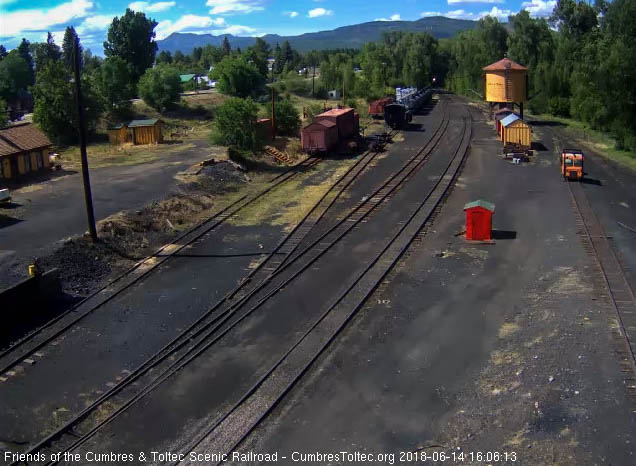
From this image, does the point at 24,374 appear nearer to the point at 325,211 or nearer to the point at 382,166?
the point at 325,211

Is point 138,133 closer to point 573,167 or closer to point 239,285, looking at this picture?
point 573,167

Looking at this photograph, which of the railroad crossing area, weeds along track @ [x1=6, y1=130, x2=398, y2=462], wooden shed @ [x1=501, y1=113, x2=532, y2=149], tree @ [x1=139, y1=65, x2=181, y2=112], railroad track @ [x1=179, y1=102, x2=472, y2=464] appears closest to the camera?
the railroad crossing area

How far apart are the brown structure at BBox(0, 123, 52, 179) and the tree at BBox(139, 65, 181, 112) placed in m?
23.7

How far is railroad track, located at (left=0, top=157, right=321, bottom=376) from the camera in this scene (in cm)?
1412

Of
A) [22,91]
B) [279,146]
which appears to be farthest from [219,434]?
[22,91]

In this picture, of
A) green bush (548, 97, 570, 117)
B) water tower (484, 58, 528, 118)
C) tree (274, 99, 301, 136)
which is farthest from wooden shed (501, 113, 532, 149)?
green bush (548, 97, 570, 117)

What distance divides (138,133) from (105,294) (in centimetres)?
3087

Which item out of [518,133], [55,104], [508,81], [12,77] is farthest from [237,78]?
[12,77]

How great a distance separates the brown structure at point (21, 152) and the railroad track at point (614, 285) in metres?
27.2

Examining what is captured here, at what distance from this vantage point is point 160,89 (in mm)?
58531

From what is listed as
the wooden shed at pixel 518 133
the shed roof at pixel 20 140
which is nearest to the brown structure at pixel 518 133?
the wooden shed at pixel 518 133

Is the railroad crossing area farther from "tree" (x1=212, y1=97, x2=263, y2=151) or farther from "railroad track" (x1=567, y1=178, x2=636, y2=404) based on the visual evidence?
"tree" (x1=212, y1=97, x2=263, y2=151)

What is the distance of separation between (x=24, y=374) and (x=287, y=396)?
5865 millimetres

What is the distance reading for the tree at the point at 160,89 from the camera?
2301 inches
